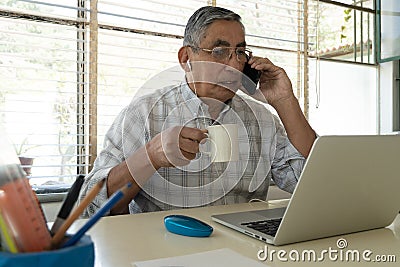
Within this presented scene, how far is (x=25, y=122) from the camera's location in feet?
6.03

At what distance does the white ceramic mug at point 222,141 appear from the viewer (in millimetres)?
992

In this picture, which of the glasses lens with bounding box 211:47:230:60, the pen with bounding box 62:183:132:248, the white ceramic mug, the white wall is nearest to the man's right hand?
the white ceramic mug

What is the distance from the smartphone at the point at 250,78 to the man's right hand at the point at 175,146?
1.31 ft

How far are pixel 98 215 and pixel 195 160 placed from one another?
910mm

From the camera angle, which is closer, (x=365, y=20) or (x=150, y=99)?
(x=150, y=99)

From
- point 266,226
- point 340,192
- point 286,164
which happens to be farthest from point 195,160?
point 340,192

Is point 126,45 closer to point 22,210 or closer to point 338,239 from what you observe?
point 338,239

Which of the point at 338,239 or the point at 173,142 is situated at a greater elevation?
the point at 173,142

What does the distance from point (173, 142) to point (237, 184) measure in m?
0.42

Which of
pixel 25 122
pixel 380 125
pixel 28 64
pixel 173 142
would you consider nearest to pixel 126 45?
pixel 28 64

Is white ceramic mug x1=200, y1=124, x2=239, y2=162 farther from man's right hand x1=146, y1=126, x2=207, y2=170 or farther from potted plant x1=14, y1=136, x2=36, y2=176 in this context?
potted plant x1=14, y1=136, x2=36, y2=176

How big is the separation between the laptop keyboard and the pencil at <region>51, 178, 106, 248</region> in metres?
0.47

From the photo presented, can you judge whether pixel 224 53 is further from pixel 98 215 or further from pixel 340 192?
pixel 98 215

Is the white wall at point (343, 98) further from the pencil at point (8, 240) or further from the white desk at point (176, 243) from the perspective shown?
the pencil at point (8, 240)
